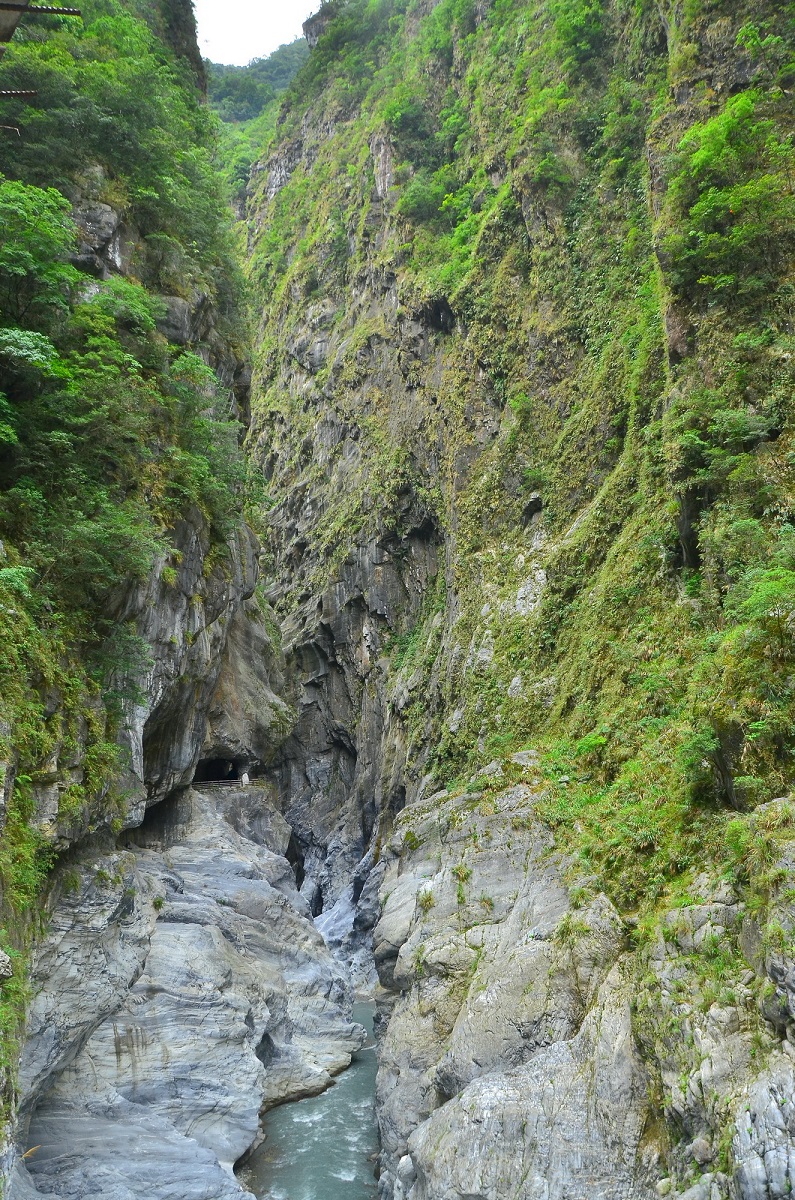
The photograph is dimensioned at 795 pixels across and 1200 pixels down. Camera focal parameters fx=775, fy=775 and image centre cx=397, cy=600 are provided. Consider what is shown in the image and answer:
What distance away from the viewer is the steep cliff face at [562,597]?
938 centimetres

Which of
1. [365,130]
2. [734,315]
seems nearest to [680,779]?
[734,315]

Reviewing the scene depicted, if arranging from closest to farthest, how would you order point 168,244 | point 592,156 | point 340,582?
point 168,244 → point 592,156 → point 340,582

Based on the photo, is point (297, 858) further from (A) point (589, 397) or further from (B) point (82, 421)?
(B) point (82, 421)

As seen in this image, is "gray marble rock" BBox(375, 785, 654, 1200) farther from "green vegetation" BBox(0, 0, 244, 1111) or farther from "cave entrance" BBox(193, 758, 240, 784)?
"cave entrance" BBox(193, 758, 240, 784)

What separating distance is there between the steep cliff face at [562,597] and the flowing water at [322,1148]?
2.09 m

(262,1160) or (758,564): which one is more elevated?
(758,564)

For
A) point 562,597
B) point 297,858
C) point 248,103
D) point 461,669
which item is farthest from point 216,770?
point 248,103

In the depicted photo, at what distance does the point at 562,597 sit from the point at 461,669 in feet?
18.6

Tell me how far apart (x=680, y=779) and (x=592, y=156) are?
81.0ft

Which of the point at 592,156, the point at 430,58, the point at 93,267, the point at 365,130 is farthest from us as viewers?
the point at 365,130

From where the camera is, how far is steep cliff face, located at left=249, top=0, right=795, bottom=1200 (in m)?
9.38

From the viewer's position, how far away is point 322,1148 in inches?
632

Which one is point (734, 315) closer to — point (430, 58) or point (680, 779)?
point (680, 779)

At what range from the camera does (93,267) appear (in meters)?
17.6
